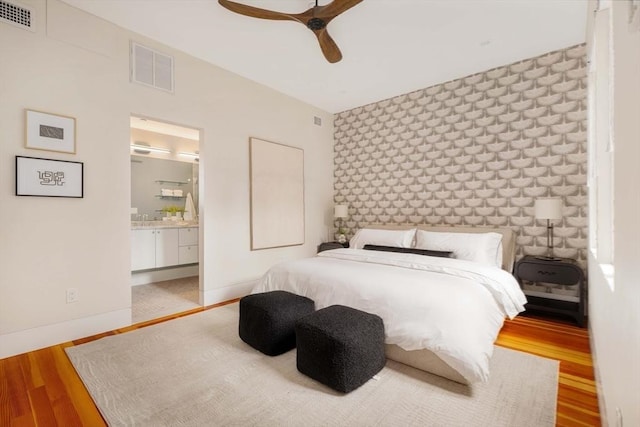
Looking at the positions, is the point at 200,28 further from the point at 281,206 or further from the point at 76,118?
the point at 281,206

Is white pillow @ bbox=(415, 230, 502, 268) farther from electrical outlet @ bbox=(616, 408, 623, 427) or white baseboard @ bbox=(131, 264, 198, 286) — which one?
white baseboard @ bbox=(131, 264, 198, 286)

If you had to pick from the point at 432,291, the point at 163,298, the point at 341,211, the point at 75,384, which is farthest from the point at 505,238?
the point at 163,298

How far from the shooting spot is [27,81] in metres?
2.44

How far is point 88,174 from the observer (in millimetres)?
2748

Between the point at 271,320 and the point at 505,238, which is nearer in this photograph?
the point at 271,320

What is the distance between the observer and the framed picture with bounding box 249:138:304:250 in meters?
4.17

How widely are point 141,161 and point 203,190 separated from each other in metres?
2.49

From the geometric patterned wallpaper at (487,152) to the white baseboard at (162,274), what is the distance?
Answer: 10.3ft

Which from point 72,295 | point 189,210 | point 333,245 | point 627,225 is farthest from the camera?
point 189,210

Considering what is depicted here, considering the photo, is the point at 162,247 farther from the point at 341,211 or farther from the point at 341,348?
the point at 341,348

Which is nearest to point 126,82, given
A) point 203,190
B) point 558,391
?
point 203,190

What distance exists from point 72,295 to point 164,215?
306 centimetres

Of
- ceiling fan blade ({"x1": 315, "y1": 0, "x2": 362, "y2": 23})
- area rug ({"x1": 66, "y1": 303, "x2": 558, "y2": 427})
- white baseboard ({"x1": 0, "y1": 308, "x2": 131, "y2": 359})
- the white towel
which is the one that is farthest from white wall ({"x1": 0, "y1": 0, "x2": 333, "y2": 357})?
the white towel

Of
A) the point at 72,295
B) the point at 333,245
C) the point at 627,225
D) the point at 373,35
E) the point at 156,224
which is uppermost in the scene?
the point at 373,35
